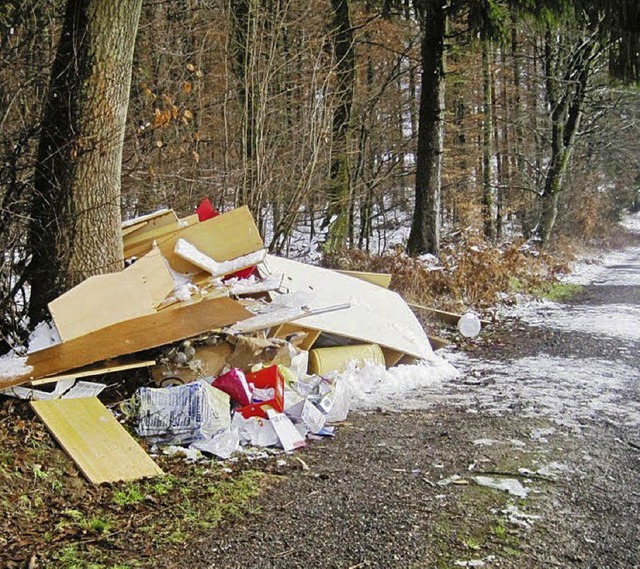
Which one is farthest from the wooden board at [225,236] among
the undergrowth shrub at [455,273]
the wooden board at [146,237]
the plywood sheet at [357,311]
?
the undergrowth shrub at [455,273]

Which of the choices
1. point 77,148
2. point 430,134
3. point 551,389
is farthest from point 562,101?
point 77,148

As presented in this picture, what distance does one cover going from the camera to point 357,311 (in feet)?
18.7

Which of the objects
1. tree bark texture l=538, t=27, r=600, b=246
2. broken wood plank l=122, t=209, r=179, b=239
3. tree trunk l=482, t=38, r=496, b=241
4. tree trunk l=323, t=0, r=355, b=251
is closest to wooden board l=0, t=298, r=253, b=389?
broken wood plank l=122, t=209, r=179, b=239

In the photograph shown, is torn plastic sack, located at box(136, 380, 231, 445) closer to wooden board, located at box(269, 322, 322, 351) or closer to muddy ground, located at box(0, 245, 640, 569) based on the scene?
muddy ground, located at box(0, 245, 640, 569)

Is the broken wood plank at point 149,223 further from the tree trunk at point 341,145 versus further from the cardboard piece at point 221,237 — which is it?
the tree trunk at point 341,145

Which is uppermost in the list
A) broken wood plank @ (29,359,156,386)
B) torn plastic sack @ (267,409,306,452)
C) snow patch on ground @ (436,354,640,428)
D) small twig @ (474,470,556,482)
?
broken wood plank @ (29,359,156,386)

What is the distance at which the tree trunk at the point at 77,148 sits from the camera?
3.99 meters

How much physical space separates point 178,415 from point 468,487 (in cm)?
176

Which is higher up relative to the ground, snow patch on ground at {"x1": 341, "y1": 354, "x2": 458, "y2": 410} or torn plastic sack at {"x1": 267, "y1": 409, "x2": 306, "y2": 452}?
torn plastic sack at {"x1": 267, "y1": 409, "x2": 306, "y2": 452}

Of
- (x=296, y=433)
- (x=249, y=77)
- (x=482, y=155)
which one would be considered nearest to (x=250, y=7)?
(x=249, y=77)

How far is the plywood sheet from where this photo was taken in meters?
5.32

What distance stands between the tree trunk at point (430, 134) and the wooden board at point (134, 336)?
6503 mm

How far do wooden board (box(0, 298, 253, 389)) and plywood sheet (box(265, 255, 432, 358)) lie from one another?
3.14ft

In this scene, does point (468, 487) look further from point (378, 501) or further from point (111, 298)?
point (111, 298)
